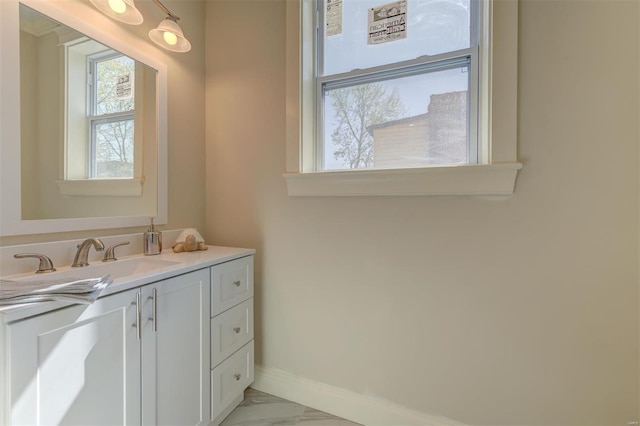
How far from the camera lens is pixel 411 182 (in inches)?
51.3

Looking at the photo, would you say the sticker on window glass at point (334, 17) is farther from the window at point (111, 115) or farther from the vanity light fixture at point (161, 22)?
the window at point (111, 115)

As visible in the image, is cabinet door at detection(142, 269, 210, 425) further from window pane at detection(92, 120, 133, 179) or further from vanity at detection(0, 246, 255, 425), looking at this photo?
window pane at detection(92, 120, 133, 179)

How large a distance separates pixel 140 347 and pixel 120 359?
66 millimetres

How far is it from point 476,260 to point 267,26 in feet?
5.41

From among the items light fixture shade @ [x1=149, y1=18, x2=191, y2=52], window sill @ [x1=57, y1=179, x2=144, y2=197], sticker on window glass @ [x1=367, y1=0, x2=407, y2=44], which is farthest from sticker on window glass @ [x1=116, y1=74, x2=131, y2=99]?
sticker on window glass @ [x1=367, y1=0, x2=407, y2=44]

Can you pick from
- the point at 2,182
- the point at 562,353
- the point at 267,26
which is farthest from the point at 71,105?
the point at 562,353

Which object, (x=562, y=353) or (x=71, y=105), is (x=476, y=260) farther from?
(x=71, y=105)

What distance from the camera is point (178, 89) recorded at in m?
1.65

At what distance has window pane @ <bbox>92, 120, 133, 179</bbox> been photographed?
1293 mm

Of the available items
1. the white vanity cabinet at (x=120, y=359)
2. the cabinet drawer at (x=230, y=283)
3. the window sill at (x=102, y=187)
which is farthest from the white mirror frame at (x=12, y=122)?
the cabinet drawer at (x=230, y=283)

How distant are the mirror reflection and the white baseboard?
1.15m

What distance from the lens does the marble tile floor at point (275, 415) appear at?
1438 millimetres

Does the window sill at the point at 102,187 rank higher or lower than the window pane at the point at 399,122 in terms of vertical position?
lower

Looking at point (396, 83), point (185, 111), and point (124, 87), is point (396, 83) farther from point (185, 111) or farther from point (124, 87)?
point (124, 87)
